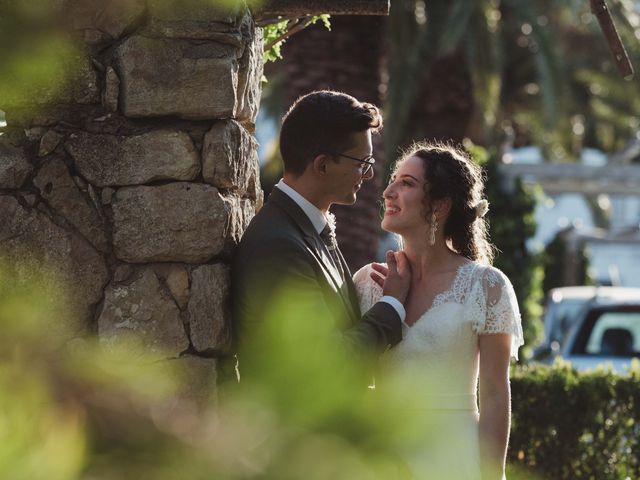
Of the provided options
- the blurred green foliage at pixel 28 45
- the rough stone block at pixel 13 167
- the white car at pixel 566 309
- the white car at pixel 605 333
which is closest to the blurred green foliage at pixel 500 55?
the white car at pixel 566 309

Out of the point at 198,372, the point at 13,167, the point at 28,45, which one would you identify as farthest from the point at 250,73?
the point at 28,45

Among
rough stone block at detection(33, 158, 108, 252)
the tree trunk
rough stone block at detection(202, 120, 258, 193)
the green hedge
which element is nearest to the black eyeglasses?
rough stone block at detection(202, 120, 258, 193)

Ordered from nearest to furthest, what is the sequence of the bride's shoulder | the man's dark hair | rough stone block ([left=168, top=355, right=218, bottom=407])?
rough stone block ([left=168, top=355, right=218, bottom=407]) < the man's dark hair < the bride's shoulder

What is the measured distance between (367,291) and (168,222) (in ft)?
2.79

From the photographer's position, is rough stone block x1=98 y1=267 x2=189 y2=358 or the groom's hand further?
the groom's hand

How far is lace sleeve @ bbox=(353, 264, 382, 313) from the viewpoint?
132 inches

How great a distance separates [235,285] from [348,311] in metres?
0.37

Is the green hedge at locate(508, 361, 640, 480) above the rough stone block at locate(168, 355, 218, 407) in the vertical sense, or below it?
below

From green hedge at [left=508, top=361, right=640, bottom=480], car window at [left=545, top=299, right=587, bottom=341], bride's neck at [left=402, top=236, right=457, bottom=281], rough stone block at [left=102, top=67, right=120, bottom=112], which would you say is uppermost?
rough stone block at [left=102, top=67, right=120, bottom=112]

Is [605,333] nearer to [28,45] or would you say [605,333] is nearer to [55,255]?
[55,255]

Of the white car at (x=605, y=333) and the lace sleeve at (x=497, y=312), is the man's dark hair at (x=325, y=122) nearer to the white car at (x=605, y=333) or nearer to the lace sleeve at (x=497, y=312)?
the lace sleeve at (x=497, y=312)

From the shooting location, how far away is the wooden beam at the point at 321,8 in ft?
10.2

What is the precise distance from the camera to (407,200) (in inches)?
131

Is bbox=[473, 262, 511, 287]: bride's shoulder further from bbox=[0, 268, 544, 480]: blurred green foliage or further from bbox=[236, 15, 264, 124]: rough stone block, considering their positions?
bbox=[0, 268, 544, 480]: blurred green foliage
